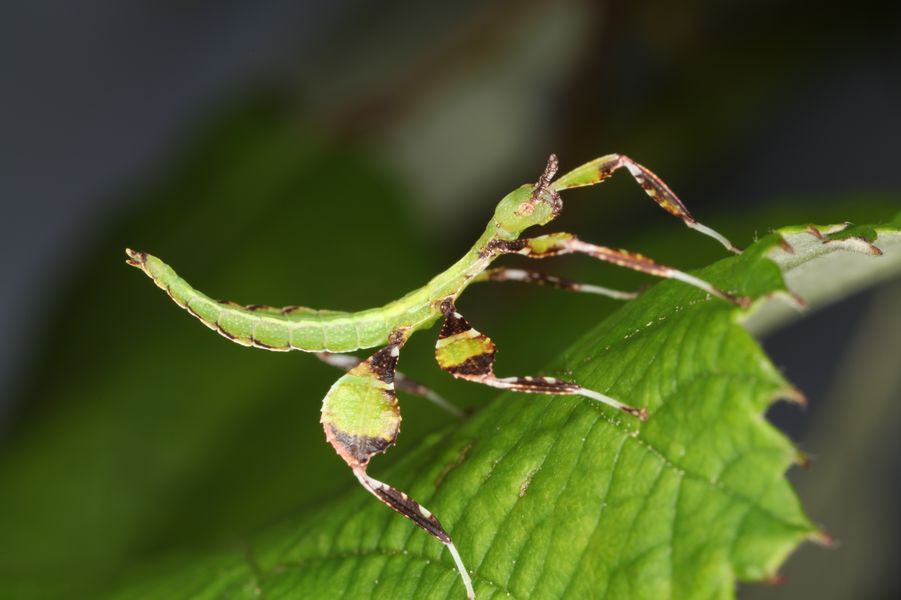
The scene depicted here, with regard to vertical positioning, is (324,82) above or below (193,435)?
above

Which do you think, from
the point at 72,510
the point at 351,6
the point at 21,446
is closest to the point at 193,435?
the point at 72,510

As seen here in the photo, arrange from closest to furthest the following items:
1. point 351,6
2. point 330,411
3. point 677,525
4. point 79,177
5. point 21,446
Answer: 1. point 677,525
2. point 330,411
3. point 21,446
4. point 351,6
5. point 79,177

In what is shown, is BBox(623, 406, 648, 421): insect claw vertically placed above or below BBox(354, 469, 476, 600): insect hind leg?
above

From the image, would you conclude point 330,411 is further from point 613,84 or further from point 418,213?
point 418,213

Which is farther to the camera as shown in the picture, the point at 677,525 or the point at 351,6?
the point at 351,6

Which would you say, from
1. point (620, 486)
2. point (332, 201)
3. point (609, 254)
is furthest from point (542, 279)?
point (332, 201)

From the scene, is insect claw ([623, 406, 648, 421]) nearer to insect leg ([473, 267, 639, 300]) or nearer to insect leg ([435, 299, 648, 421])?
insect leg ([435, 299, 648, 421])

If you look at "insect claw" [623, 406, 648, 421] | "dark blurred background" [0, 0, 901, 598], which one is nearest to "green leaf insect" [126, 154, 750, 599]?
"insect claw" [623, 406, 648, 421]

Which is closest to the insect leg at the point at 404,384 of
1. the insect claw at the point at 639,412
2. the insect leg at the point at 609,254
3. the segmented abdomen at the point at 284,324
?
the segmented abdomen at the point at 284,324
